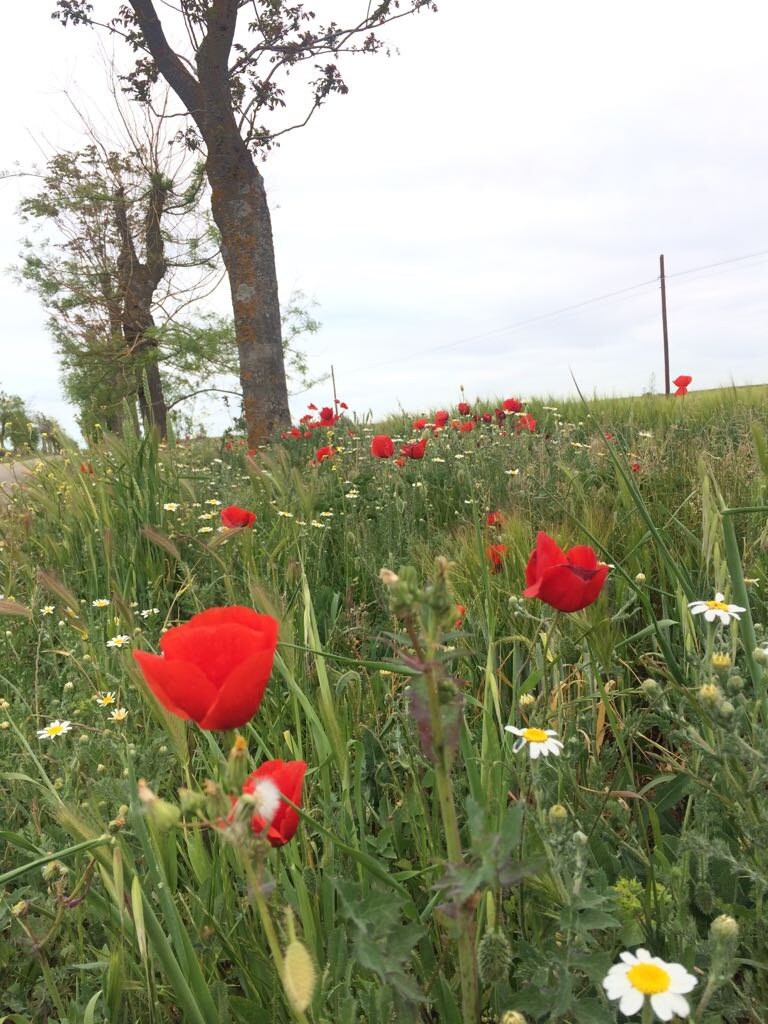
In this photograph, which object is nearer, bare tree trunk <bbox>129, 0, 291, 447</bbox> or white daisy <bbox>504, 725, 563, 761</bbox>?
white daisy <bbox>504, 725, 563, 761</bbox>

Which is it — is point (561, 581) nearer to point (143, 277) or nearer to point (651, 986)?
point (651, 986)

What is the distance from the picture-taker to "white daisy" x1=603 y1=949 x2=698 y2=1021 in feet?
2.01

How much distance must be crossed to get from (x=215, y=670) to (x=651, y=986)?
0.49 m

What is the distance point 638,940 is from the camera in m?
0.93

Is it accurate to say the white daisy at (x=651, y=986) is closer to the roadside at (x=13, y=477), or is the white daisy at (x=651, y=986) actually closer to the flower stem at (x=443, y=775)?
the flower stem at (x=443, y=775)

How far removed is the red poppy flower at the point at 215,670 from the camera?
66 centimetres

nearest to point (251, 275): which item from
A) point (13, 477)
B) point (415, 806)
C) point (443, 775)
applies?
point (13, 477)

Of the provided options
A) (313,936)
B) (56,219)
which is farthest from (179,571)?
(56,219)

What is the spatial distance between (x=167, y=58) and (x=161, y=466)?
722cm

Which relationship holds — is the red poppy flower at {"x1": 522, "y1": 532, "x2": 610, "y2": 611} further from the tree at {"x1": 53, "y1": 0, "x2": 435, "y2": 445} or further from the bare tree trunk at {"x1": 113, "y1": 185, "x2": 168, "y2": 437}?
the bare tree trunk at {"x1": 113, "y1": 185, "x2": 168, "y2": 437}

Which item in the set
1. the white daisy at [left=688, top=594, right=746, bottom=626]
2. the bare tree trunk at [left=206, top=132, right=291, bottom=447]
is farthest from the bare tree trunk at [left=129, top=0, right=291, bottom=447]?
the white daisy at [left=688, top=594, right=746, bottom=626]

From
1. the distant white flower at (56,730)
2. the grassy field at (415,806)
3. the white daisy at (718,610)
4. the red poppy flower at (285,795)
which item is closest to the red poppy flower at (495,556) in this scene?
the grassy field at (415,806)

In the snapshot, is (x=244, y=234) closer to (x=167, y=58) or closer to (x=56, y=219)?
(x=167, y=58)

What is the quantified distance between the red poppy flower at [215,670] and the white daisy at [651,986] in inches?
16.4
